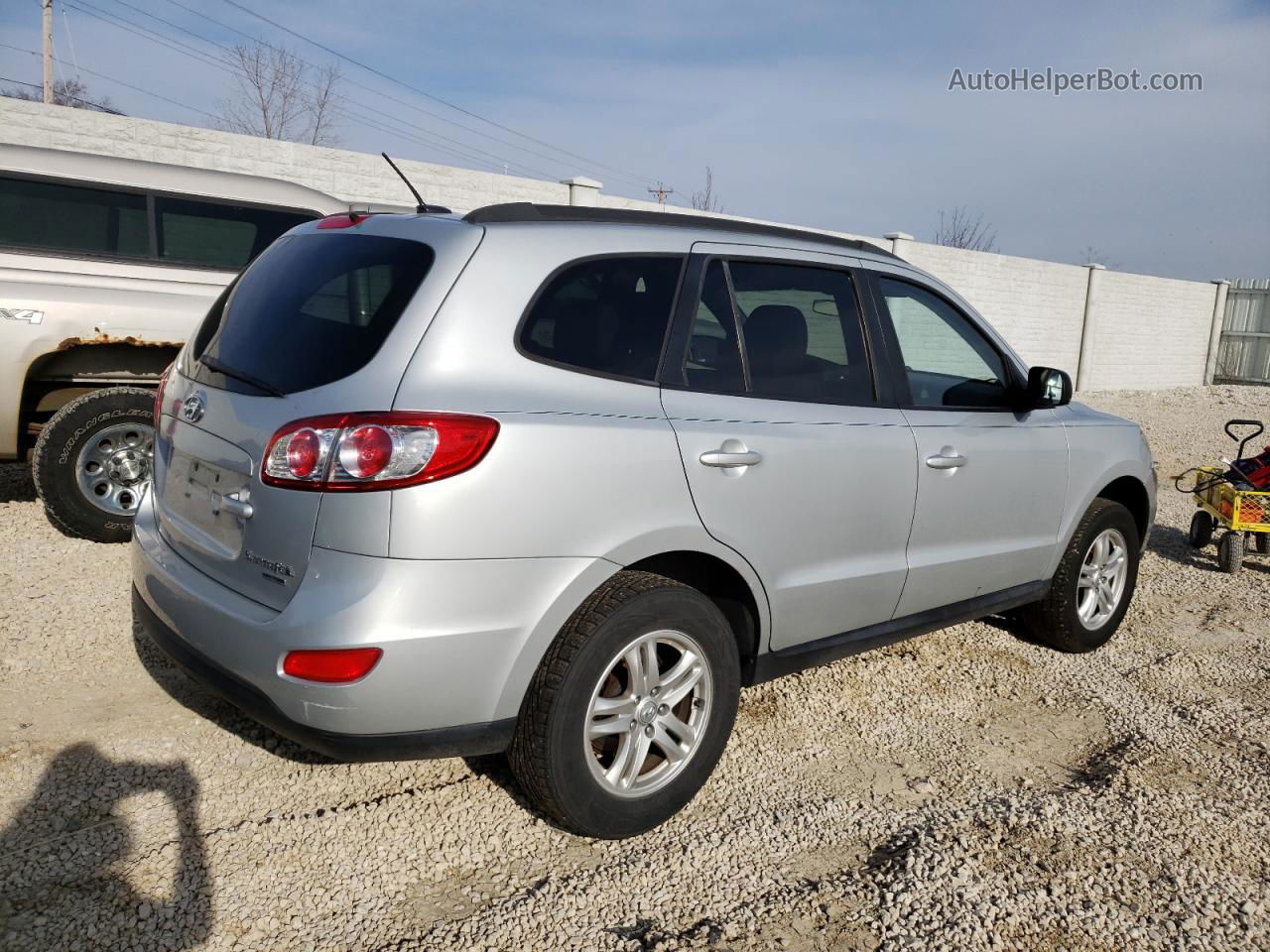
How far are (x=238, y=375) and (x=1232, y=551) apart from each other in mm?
6187

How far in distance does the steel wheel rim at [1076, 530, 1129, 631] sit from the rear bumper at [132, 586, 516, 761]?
311 cm

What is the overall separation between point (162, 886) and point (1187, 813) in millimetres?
3066

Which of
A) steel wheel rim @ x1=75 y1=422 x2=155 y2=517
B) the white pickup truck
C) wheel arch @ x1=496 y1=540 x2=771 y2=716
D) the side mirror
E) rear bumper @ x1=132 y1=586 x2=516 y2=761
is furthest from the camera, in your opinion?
steel wheel rim @ x1=75 y1=422 x2=155 y2=517

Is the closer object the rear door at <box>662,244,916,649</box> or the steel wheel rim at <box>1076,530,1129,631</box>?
the rear door at <box>662,244,916,649</box>

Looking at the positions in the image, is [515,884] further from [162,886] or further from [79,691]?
[79,691]

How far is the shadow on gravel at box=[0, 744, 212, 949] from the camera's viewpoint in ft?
8.03

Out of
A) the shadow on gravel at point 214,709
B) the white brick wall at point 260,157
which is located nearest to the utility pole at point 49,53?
the white brick wall at point 260,157

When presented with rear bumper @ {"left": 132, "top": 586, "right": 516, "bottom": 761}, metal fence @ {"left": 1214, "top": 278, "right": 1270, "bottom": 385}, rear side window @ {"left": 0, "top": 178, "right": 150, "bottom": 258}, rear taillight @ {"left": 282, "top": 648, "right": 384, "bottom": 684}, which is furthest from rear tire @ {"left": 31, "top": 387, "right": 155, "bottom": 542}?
metal fence @ {"left": 1214, "top": 278, "right": 1270, "bottom": 385}

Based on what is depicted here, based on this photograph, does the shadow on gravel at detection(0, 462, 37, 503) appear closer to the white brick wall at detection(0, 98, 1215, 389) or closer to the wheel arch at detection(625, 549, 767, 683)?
the white brick wall at detection(0, 98, 1215, 389)

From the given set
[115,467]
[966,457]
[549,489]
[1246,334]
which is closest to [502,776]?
[549,489]

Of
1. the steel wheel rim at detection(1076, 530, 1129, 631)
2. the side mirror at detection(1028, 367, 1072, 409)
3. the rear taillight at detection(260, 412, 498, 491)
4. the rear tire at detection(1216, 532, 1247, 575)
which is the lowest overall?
the rear tire at detection(1216, 532, 1247, 575)

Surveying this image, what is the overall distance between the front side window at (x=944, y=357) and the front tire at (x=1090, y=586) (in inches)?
36.6

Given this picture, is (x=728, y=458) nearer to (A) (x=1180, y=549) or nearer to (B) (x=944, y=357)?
(B) (x=944, y=357)

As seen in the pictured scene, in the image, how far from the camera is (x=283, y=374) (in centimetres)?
271
